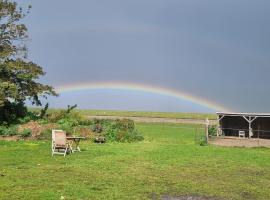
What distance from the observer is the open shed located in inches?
1887

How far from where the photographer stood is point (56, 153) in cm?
2528

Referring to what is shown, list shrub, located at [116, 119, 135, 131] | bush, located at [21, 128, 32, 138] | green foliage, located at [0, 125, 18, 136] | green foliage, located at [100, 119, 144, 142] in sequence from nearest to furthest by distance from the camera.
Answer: bush, located at [21, 128, 32, 138] < green foliage, located at [100, 119, 144, 142] < green foliage, located at [0, 125, 18, 136] < shrub, located at [116, 119, 135, 131]

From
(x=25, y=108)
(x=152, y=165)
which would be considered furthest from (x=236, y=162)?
(x=25, y=108)

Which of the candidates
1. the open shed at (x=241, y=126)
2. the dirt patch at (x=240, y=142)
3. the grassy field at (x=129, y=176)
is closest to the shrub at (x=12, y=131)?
the grassy field at (x=129, y=176)

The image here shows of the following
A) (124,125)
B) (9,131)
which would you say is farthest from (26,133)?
(124,125)

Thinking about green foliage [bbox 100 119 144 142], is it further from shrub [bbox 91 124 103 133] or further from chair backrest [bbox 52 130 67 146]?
chair backrest [bbox 52 130 67 146]

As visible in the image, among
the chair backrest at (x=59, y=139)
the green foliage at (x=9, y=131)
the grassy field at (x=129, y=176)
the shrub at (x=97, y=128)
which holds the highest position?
the shrub at (x=97, y=128)

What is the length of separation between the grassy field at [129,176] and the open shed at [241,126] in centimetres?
2210

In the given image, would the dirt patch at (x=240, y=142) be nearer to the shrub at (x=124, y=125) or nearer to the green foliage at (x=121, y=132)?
the green foliage at (x=121, y=132)

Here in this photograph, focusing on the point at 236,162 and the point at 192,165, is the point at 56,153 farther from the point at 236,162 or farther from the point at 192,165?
the point at 236,162

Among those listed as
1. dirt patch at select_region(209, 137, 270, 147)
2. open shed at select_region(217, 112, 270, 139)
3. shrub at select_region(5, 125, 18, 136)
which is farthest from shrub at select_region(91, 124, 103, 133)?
open shed at select_region(217, 112, 270, 139)

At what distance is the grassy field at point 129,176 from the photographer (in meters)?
14.4

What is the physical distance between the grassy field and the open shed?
870 inches

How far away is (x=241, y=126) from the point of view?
52031mm
